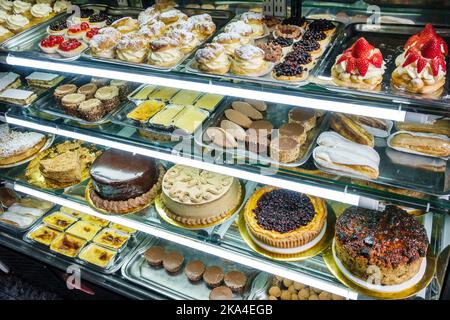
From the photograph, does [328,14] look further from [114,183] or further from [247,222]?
[114,183]

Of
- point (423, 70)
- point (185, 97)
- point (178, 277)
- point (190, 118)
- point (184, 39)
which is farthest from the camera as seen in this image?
point (178, 277)

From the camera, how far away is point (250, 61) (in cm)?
238

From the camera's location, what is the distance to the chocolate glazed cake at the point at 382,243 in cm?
243

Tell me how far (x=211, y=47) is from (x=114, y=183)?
1374mm

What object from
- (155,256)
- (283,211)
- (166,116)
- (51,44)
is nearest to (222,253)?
(283,211)

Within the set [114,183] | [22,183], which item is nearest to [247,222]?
[114,183]

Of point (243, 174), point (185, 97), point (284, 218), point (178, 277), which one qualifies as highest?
point (185, 97)

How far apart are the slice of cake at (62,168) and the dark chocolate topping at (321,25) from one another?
2.20m

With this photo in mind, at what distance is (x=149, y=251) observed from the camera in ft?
11.8

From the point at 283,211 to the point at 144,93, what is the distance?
4.63ft

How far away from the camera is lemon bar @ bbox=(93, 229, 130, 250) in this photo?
365 centimetres

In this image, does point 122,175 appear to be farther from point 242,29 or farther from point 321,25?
point 321,25

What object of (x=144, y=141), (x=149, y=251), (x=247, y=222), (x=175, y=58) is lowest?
(x=149, y=251)

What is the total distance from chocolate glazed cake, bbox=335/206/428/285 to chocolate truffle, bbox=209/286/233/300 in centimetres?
100
